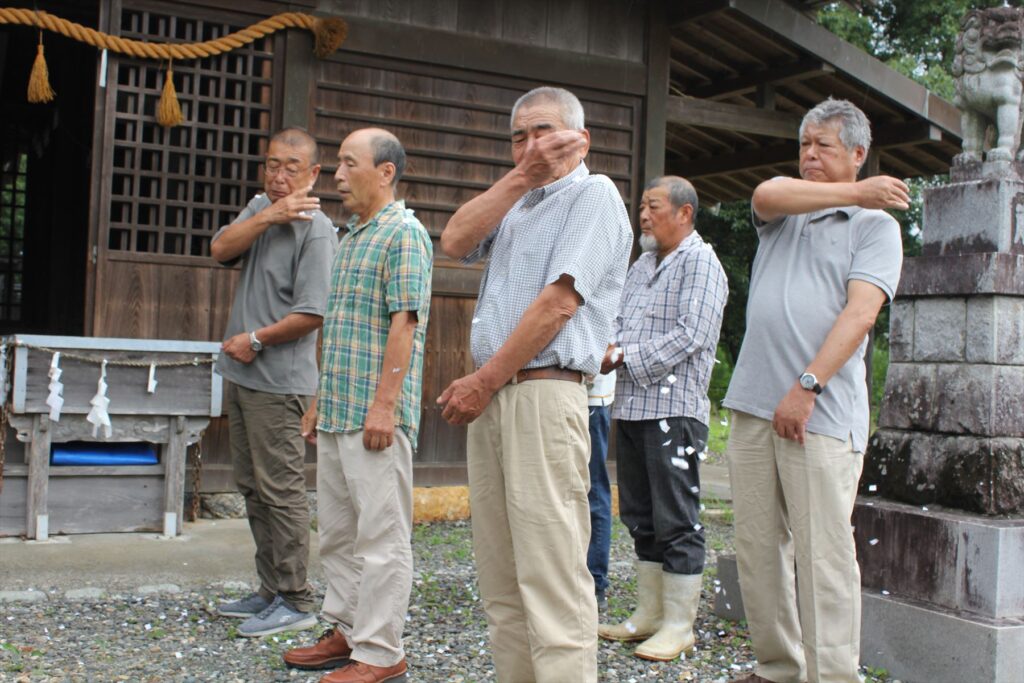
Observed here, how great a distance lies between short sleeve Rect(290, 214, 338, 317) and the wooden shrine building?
2.39 meters

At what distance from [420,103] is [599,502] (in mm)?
3524

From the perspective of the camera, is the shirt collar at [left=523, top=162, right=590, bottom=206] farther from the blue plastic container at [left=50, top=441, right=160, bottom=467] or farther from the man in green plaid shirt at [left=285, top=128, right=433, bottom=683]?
the blue plastic container at [left=50, top=441, right=160, bottom=467]

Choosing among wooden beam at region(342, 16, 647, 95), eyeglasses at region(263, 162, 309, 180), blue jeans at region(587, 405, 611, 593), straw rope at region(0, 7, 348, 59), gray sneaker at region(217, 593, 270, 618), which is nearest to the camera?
eyeglasses at region(263, 162, 309, 180)

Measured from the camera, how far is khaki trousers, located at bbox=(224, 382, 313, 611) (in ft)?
14.8

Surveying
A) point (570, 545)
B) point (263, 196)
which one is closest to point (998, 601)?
point (570, 545)

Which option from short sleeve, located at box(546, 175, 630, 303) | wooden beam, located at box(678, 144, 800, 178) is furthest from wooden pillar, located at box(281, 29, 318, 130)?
wooden beam, located at box(678, 144, 800, 178)

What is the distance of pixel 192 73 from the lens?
6770 millimetres

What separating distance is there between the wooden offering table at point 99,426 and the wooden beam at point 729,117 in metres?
4.23

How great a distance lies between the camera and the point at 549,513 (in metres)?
2.88

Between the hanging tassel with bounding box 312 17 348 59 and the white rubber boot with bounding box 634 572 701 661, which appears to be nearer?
the white rubber boot with bounding box 634 572 701 661

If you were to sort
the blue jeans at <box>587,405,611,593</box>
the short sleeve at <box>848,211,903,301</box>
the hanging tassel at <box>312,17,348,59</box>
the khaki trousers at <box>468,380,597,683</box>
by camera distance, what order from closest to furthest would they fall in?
the khaki trousers at <box>468,380,597,683</box>
the short sleeve at <box>848,211,903,301</box>
the blue jeans at <box>587,405,611,593</box>
the hanging tassel at <box>312,17,348,59</box>

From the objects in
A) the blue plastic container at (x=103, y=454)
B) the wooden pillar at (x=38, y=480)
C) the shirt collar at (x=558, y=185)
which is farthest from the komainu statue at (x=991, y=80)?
the wooden pillar at (x=38, y=480)

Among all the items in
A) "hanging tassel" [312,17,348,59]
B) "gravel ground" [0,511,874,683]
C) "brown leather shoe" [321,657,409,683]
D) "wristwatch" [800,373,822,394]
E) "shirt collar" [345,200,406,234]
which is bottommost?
"gravel ground" [0,511,874,683]

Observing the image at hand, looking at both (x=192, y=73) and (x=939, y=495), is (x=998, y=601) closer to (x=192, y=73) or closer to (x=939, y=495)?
(x=939, y=495)
